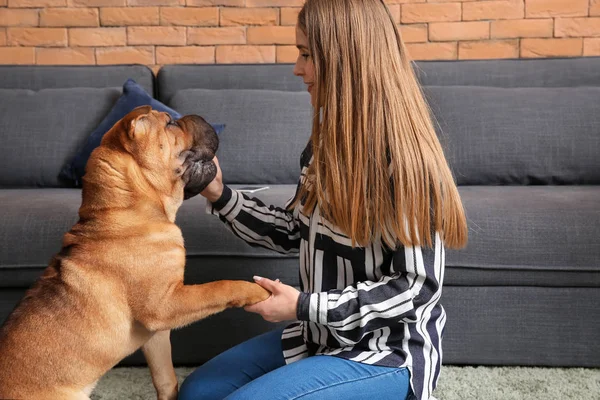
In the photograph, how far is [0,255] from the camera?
2.17 meters

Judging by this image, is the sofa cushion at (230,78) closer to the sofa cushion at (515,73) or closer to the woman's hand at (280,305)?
the sofa cushion at (515,73)

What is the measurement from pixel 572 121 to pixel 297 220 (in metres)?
1.43

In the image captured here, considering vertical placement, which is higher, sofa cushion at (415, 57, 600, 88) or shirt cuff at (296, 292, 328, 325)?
sofa cushion at (415, 57, 600, 88)

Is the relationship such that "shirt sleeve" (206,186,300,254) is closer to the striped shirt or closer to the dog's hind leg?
the striped shirt

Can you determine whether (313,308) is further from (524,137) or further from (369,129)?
(524,137)

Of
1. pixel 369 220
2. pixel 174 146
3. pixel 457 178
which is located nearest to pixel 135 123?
pixel 174 146

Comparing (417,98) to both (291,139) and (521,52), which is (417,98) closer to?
(291,139)

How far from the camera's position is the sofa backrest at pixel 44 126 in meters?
2.88

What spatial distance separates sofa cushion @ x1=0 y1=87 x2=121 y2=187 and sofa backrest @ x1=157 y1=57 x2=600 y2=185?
1.21ft

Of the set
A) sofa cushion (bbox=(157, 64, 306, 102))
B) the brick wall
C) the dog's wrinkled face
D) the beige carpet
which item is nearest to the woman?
the dog's wrinkled face

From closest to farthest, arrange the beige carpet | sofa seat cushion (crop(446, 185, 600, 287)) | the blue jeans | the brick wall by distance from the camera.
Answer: the blue jeans < the beige carpet < sofa seat cushion (crop(446, 185, 600, 287)) < the brick wall

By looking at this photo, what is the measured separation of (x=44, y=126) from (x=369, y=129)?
1921 millimetres

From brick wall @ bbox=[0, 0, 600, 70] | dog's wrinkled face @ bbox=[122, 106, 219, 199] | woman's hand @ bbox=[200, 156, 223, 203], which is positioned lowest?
woman's hand @ bbox=[200, 156, 223, 203]

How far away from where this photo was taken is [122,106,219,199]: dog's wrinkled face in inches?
63.0
